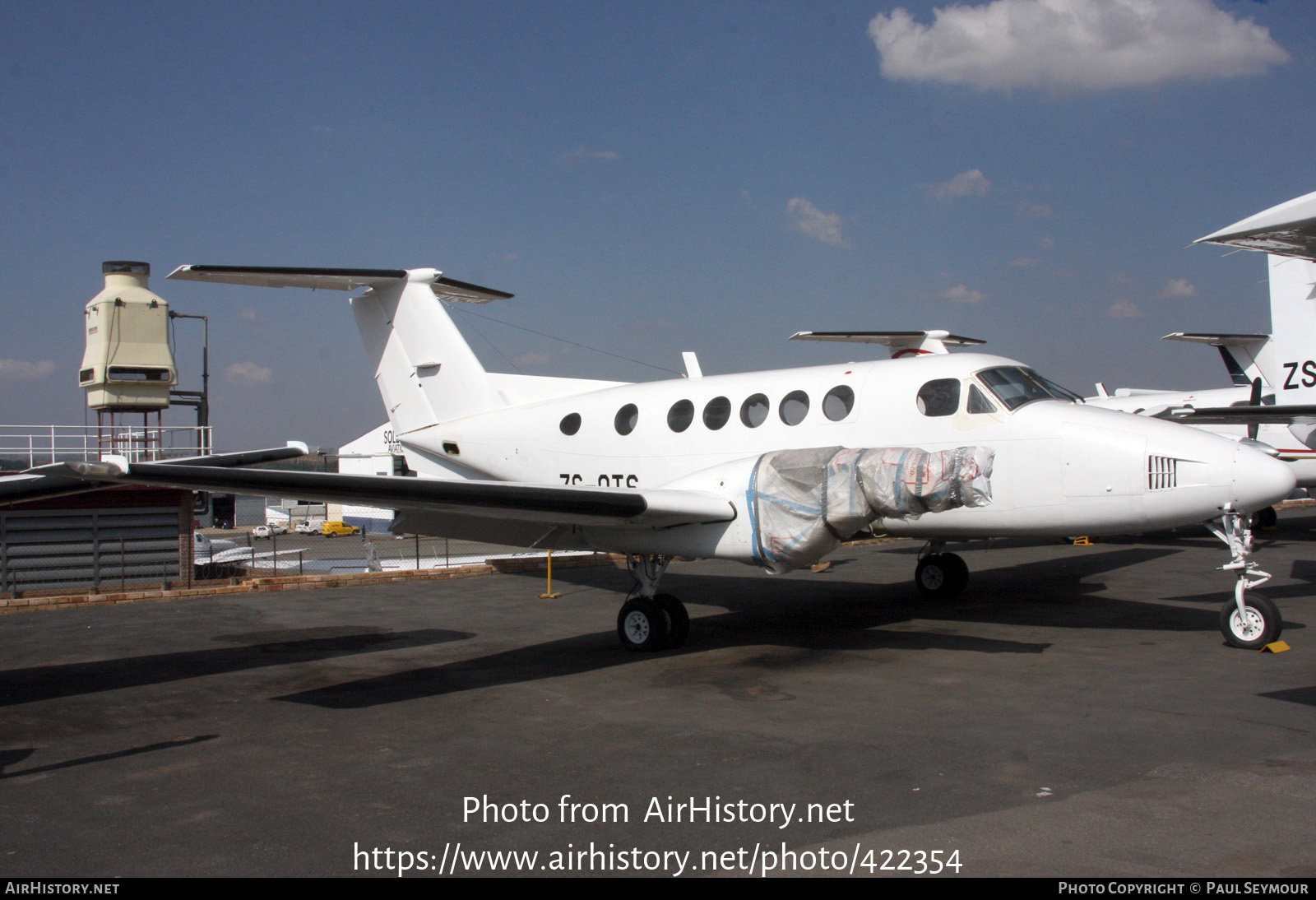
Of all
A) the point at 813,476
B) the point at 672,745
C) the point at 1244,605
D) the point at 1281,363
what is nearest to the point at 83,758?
the point at 672,745

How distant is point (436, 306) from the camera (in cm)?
1450

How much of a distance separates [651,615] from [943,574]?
557 cm

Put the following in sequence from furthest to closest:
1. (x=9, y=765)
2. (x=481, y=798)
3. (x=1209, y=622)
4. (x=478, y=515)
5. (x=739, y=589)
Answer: (x=739, y=589) < (x=1209, y=622) < (x=478, y=515) < (x=9, y=765) < (x=481, y=798)

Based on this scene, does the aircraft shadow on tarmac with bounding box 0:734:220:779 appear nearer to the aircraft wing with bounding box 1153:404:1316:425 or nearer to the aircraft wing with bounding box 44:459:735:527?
the aircraft wing with bounding box 44:459:735:527

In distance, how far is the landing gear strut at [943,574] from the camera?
13.5m

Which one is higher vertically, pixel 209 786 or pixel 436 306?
pixel 436 306

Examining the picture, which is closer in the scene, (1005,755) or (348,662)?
(1005,755)

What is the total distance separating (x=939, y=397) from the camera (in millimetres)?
10234

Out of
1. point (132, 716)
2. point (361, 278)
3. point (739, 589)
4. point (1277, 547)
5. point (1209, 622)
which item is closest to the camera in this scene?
point (132, 716)

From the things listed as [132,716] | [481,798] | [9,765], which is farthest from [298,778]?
[132,716]

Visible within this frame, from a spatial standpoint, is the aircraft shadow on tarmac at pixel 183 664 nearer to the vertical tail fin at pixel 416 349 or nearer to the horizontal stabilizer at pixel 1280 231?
the vertical tail fin at pixel 416 349

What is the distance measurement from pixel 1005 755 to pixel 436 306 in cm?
1121

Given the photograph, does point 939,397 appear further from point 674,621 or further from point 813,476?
point 674,621
